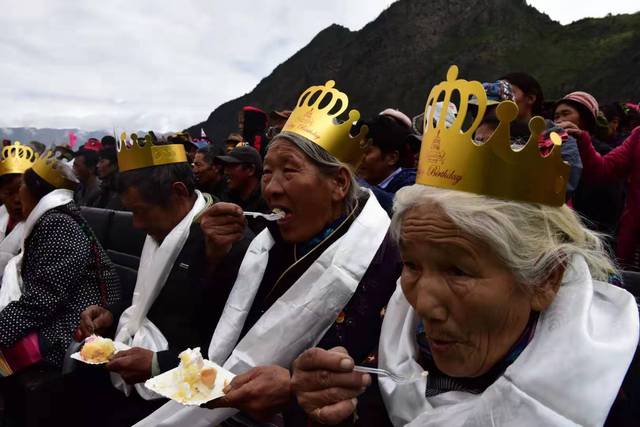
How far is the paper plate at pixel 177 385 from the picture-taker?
1579 mm

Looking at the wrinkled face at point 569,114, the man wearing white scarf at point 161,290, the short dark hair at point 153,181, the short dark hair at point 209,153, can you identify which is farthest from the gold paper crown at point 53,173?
the wrinkled face at point 569,114

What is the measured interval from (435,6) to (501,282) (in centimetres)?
4698

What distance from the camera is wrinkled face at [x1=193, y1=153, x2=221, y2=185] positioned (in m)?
6.25

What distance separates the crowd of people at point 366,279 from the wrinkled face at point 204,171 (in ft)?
7.72

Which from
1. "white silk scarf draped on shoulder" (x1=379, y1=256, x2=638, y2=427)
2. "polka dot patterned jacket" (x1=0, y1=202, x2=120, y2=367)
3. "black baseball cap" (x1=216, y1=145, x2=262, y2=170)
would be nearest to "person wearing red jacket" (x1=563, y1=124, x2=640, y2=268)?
"white silk scarf draped on shoulder" (x1=379, y1=256, x2=638, y2=427)

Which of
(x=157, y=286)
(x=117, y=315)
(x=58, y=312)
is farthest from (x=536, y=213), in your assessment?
(x=58, y=312)

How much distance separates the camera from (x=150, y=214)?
279 centimetres

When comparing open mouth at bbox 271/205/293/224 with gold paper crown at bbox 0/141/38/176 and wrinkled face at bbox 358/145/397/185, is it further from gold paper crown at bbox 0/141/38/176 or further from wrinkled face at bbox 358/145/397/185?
gold paper crown at bbox 0/141/38/176

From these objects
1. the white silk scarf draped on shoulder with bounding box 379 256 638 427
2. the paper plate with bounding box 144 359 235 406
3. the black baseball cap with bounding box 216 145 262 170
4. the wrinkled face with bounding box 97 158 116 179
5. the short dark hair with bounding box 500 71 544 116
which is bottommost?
the paper plate with bounding box 144 359 235 406

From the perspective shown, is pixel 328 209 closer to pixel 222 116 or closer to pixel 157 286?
pixel 157 286

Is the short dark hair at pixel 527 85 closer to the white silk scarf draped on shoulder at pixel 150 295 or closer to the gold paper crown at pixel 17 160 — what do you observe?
the white silk scarf draped on shoulder at pixel 150 295

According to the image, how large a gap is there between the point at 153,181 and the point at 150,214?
18cm

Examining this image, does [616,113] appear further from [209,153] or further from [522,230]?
[522,230]

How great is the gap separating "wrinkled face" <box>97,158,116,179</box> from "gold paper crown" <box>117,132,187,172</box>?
4445 mm
